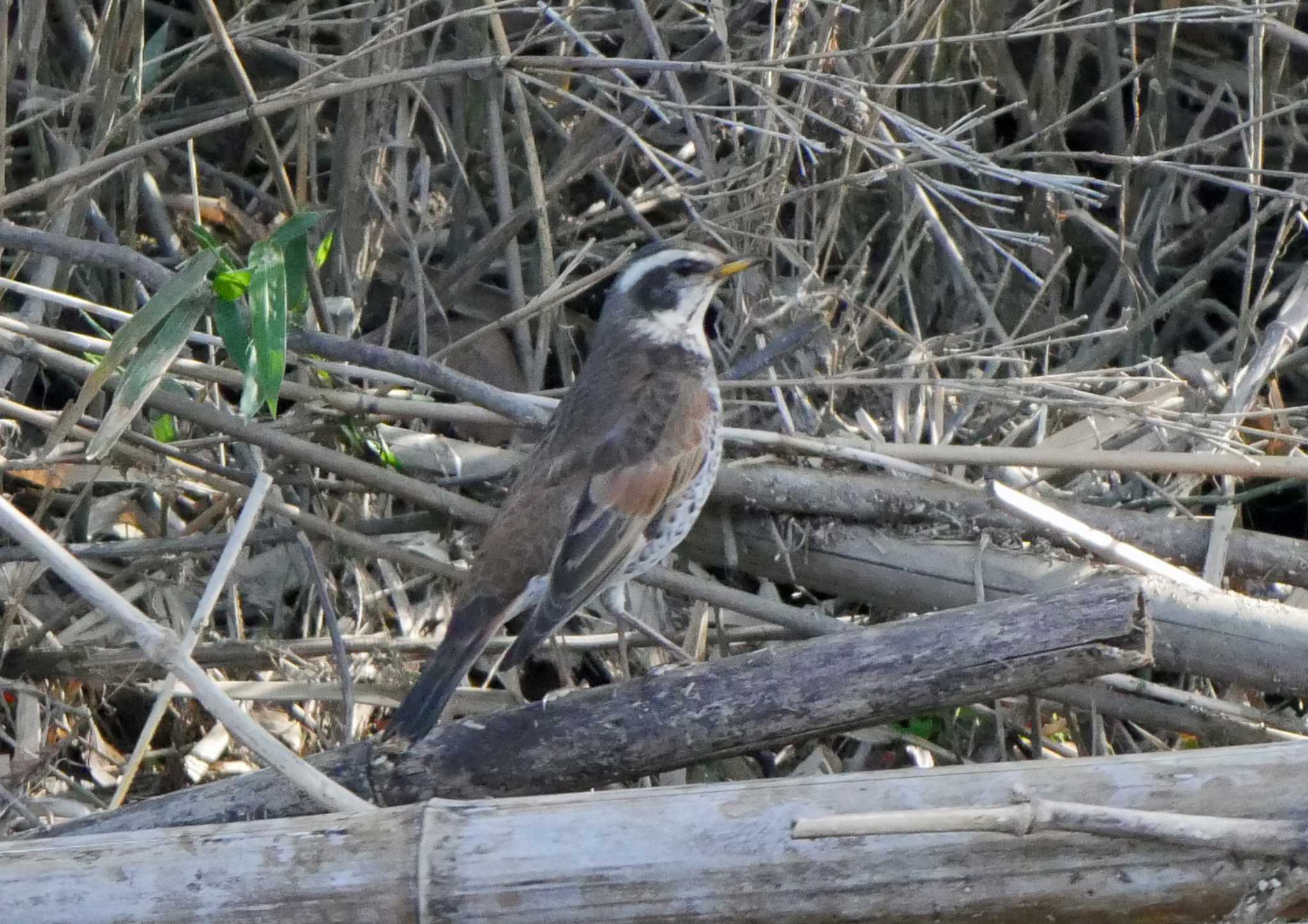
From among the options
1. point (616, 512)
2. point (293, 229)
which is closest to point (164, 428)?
point (293, 229)

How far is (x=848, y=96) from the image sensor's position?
4.99 meters

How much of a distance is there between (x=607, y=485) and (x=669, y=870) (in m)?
1.97

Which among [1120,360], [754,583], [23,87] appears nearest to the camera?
[754,583]

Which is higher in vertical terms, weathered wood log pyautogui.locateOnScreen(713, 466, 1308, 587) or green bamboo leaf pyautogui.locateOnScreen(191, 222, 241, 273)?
green bamboo leaf pyautogui.locateOnScreen(191, 222, 241, 273)

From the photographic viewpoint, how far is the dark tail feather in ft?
13.0

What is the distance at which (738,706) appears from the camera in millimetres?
3854

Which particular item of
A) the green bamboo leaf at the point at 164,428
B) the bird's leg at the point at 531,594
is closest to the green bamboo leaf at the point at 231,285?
the green bamboo leaf at the point at 164,428

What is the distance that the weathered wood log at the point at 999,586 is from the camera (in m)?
4.31

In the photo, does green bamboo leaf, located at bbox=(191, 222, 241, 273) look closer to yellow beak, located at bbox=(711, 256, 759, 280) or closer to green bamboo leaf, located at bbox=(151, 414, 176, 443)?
green bamboo leaf, located at bbox=(151, 414, 176, 443)

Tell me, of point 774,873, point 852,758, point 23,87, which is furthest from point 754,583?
point 23,87

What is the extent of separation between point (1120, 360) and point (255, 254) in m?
3.94

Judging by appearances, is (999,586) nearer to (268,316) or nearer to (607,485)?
(607,485)

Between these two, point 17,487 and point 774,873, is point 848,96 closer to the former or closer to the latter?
point 774,873

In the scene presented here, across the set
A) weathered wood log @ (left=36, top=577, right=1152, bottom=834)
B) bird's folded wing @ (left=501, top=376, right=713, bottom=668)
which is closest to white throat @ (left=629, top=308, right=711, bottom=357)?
bird's folded wing @ (left=501, top=376, right=713, bottom=668)
